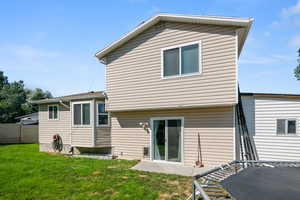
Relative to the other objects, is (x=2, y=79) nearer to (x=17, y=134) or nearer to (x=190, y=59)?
(x=17, y=134)

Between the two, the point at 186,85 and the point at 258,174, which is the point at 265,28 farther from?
the point at 258,174

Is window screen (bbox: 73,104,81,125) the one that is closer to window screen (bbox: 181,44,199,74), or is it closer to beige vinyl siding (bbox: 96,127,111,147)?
beige vinyl siding (bbox: 96,127,111,147)

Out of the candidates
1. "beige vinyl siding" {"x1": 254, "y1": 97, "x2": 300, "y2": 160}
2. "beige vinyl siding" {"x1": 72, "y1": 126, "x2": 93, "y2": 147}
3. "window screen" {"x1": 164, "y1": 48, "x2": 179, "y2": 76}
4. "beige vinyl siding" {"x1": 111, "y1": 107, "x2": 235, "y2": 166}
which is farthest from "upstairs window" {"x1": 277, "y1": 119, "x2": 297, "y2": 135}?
"beige vinyl siding" {"x1": 72, "y1": 126, "x2": 93, "y2": 147}

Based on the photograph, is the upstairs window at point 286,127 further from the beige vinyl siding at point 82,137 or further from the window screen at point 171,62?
the beige vinyl siding at point 82,137

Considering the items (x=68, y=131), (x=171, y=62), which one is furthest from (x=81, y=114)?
(x=171, y=62)

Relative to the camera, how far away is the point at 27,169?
7.31 metres

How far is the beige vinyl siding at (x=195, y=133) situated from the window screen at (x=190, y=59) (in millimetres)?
1627

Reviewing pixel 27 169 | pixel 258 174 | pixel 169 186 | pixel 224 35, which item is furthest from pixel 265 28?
pixel 27 169

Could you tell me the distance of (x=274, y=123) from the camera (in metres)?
7.20

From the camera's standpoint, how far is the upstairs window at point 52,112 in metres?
12.3

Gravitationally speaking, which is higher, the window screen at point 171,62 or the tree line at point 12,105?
the window screen at point 171,62

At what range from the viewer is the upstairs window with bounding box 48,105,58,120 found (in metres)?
12.3

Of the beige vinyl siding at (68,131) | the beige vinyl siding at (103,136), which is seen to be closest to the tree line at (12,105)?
the beige vinyl siding at (68,131)

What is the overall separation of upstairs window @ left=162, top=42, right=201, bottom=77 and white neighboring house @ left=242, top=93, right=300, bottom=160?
2.37m
